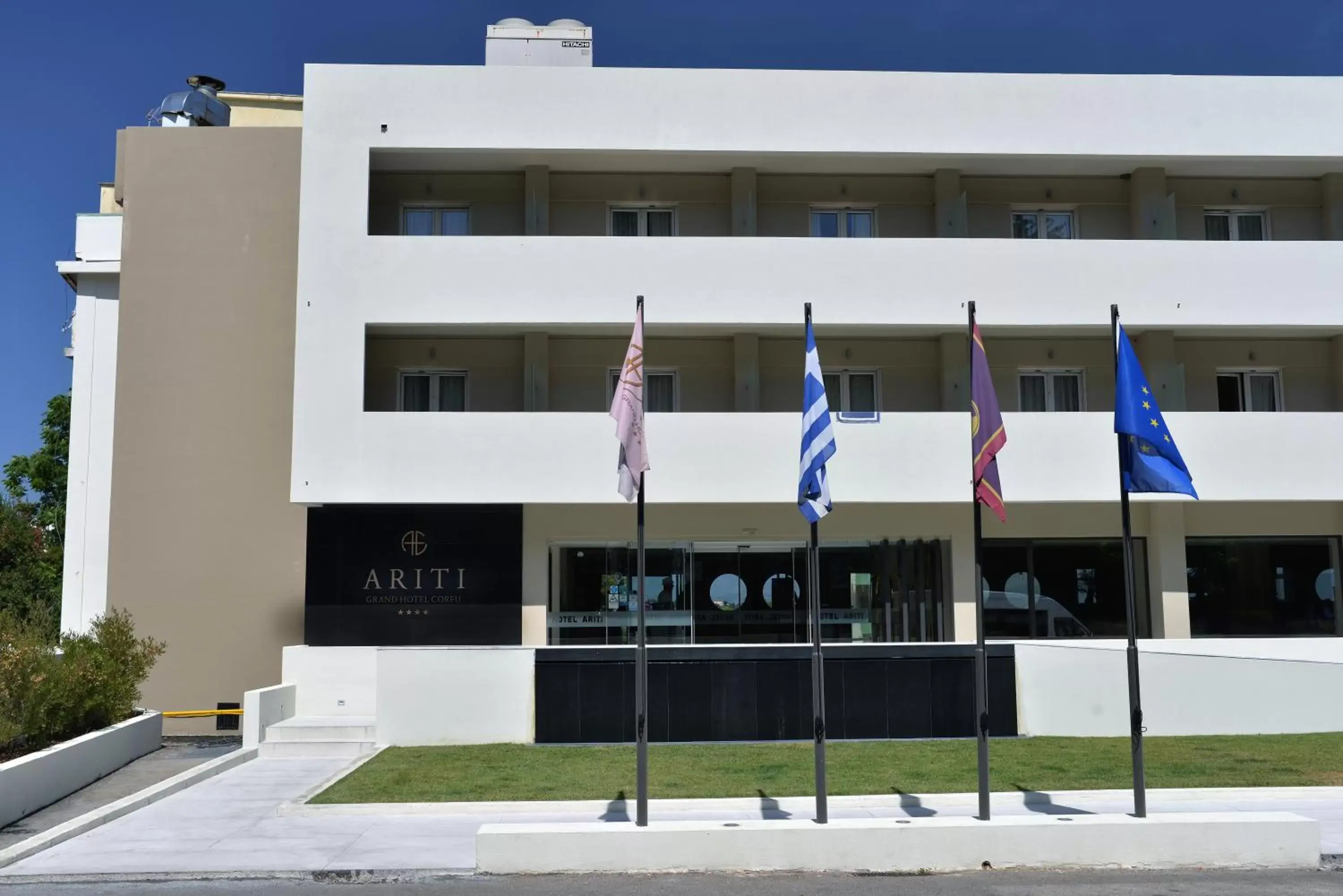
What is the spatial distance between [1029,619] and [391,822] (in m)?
15.2

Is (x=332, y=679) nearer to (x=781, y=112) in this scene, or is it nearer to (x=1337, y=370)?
(x=781, y=112)

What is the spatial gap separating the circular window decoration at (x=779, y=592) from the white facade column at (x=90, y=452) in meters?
13.3

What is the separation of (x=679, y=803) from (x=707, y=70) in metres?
15.3

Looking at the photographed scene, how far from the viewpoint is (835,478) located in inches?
939

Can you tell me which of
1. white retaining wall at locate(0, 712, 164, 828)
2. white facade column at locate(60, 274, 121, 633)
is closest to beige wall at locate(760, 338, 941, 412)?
white retaining wall at locate(0, 712, 164, 828)

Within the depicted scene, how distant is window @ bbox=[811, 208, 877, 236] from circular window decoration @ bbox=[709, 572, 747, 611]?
24.1 ft

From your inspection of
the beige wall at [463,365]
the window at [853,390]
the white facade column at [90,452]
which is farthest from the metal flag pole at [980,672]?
the white facade column at [90,452]

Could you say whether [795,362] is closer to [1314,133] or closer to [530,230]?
[530,230]

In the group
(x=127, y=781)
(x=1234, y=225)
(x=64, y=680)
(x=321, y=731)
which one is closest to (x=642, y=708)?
(x=127, y=781)

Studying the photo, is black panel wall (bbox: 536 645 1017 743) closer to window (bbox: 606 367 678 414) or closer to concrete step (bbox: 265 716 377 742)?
concrete step (bbox: 265 716 377 742)

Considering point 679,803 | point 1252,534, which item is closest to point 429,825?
point 679,803

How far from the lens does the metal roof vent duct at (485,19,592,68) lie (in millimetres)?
25734

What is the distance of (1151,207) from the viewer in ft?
84.5

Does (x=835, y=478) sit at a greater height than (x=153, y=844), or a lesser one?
greater
